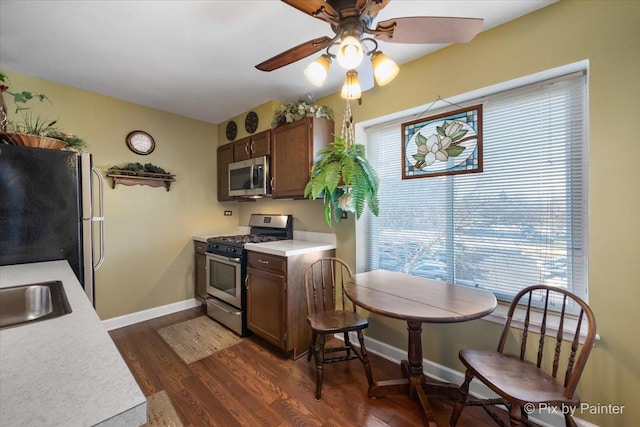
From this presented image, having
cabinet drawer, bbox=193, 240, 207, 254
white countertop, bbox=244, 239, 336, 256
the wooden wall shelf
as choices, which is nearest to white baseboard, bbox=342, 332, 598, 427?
white countertop, bbox=244, 239, 336, 256

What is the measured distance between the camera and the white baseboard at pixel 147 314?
2875mm

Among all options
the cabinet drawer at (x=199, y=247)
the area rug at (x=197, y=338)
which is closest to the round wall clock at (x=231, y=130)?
the cabinet drawer at (x=199, y=247)

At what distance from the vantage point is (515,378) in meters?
1.34

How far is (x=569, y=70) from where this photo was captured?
62.0 inches

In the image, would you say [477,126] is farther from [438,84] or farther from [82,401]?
[82,401]

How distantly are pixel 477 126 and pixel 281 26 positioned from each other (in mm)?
1528

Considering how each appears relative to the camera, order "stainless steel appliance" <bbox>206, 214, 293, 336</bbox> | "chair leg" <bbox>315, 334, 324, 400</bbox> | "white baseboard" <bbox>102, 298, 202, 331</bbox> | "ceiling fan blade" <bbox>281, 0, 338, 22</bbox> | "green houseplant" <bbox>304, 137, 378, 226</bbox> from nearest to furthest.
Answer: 1. "ceiling fan blade" <bbox>281, 0, 338, 22</bbox>
2. "chair leg" <bbox>315, 334, 324, 400</bbox>
3. "green houseplant" <bbox>304, 137, 378, 226</bbox>
4. "stainless steel appliance" <bbox>206, 214, 293, 336</bbox>
5. "white baseboard" <bbox>102, 298, 202, 331</bbox>

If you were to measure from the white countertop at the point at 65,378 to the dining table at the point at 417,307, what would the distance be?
1170 mm

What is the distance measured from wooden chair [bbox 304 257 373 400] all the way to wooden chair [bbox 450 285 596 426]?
0.70m

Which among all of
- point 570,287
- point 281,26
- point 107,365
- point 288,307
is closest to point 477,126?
point 570,287

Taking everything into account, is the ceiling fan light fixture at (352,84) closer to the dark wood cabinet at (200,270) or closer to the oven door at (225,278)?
the oven door at (225,278)

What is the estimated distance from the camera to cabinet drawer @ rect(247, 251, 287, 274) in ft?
7.51

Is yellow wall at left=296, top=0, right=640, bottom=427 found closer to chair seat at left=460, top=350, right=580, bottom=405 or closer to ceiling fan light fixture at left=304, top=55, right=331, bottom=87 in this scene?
chair seat at left=460, top=350, right=580, bottom=405

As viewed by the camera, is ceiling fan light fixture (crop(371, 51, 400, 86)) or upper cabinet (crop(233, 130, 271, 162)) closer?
ceiling fan light fixture (crop(371, 51, 400, 86))
